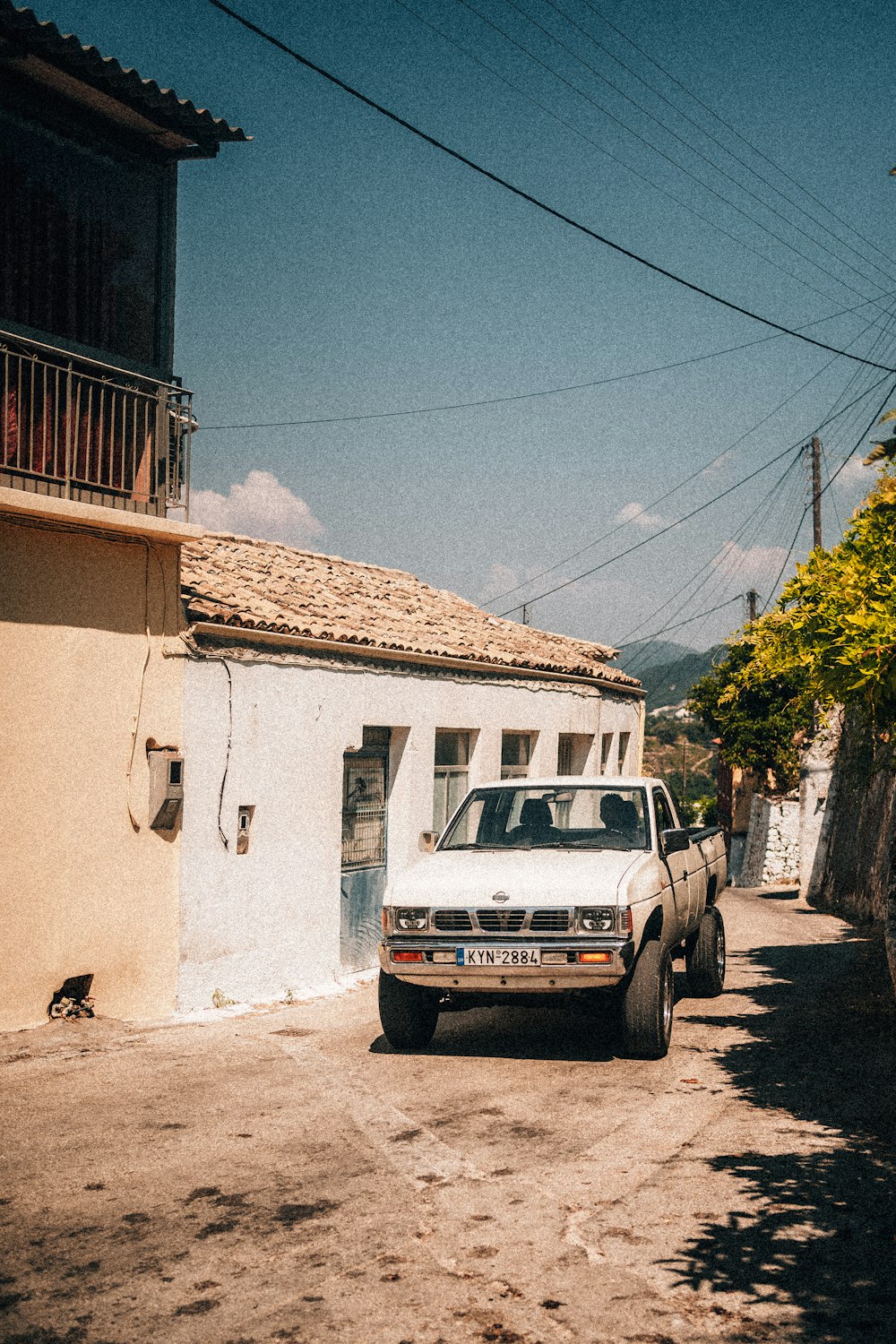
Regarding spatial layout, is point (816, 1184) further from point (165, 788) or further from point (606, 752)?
point (606, 752)

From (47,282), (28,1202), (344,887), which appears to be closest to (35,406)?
(47,282)

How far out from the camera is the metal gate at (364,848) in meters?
12.3

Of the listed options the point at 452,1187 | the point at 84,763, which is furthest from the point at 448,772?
the point at 452,1187

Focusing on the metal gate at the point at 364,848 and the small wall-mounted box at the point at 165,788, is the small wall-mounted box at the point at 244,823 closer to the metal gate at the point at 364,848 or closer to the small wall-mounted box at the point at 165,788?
the small wall-mounted box at the point at 165,788

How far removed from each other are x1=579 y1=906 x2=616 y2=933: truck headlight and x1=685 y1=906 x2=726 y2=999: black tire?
2.77 m

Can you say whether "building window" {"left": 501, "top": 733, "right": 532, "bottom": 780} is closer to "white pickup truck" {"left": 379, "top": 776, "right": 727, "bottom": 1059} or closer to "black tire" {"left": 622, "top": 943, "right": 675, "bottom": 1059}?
"white pickup truck" {"left": 379, "top": 776, "right": 727, "bottom": 1059}

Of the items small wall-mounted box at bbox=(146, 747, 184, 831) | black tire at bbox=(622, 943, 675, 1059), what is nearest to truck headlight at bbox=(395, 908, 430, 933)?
black tire at bbox=(622, 943, 675, 1059)

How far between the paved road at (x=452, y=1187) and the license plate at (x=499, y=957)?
69 cm

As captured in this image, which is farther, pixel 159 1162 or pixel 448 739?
pixel 448 739

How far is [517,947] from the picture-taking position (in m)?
7.29

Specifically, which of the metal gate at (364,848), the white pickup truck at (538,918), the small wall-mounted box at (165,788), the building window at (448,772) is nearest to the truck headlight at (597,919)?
the white pickup truck at (538,918)

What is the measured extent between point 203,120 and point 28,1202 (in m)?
8.46

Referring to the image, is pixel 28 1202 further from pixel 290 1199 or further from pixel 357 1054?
pixel 357 1054

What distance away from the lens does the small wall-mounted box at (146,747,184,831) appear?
9438 mm
